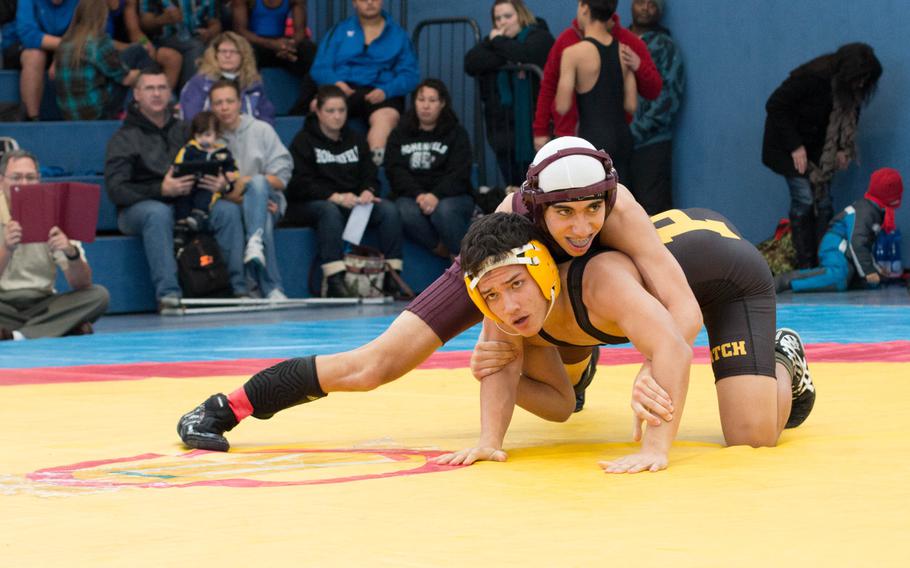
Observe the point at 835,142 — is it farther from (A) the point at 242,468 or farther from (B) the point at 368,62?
(A) the point at 242,468

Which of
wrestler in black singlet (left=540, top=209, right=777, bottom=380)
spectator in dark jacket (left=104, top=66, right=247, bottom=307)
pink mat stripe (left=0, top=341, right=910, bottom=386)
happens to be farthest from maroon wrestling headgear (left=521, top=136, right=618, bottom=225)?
spectator in dark jacket (left=104, top=66, right=247, bottom=307)

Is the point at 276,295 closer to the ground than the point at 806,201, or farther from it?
closer to the ground

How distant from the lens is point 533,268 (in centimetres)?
311

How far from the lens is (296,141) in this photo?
9594 mm

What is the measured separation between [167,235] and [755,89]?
4.19 meters

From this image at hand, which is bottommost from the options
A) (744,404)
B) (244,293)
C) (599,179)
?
(244,293)

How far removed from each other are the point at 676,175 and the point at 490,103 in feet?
4.93

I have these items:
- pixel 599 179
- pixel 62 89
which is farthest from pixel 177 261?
pixel 599 179

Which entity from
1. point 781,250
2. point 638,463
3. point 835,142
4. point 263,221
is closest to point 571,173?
point 638,463

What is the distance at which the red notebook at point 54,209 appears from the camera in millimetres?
6891

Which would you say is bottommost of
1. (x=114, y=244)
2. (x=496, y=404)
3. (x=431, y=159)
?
(x=114, y=244)

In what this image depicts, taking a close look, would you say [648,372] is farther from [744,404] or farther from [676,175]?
[676,175]

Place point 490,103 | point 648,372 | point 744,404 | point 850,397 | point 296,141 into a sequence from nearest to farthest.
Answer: point 648,372, point 744,404, point 850,397, point 296,141, point 490,103

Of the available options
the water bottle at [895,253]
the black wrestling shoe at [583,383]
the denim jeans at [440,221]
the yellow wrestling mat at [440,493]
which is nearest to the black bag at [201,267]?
the denim jeans at [440,221]
